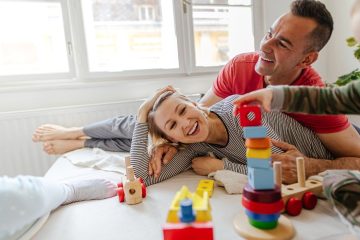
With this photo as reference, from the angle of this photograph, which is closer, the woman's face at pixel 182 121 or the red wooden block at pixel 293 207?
the red wooden block at pixel 293 207

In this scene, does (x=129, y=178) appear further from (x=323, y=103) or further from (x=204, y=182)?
(x=323, y=103)

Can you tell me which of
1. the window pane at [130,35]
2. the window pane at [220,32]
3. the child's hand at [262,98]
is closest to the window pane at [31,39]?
the window pane at [130,35]

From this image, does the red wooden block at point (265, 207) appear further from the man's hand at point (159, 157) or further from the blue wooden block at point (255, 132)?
the man's hand at point (159, 157)

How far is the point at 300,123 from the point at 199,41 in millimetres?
1348

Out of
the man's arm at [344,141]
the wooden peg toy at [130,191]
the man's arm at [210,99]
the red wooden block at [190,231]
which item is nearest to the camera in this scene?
the red wooden block at [190,231]

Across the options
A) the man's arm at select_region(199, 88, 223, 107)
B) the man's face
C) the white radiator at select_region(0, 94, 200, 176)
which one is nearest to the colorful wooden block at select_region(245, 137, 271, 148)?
the man's face

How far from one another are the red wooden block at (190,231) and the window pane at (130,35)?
1.64 metres

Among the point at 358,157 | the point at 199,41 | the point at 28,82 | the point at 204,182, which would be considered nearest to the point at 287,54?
the point at 358,157

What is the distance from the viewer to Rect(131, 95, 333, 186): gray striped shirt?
105 cm

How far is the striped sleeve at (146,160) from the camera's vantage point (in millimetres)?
1054

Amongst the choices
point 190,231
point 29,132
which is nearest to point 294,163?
point 190,231

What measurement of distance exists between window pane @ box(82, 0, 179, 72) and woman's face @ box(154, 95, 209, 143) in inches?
43.1

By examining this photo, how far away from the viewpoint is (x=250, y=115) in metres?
0.59

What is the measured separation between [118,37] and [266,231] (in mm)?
1748
